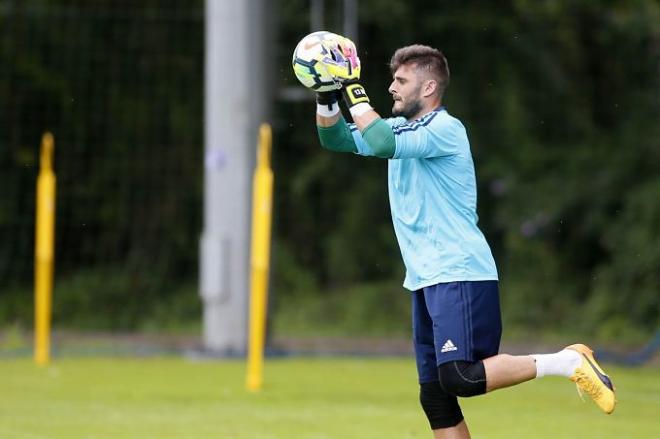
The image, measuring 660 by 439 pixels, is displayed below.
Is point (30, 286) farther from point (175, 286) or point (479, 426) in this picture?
point (479, 426)

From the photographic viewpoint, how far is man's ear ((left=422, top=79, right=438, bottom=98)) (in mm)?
6301

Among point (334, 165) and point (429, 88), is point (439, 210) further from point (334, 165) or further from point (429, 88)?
point (334, 165)

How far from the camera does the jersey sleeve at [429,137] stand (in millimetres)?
5988

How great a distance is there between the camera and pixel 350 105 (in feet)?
20.0

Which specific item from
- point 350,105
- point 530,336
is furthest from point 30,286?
point 350,105

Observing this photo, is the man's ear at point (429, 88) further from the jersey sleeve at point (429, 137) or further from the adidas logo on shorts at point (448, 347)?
the adidas logo on shorts at point (448, 347)

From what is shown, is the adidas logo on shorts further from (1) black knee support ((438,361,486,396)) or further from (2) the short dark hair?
(2) the short dark hair

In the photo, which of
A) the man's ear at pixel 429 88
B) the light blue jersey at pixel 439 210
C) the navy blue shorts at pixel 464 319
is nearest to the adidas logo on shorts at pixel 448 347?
the navy blue shorts at pixel 464 319

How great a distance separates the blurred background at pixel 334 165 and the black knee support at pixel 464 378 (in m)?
9.13

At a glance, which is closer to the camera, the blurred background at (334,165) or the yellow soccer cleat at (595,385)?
the yellow soccer cleat at (595,385)

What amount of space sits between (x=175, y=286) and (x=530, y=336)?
4620mm

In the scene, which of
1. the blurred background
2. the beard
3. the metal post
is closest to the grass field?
the metal post

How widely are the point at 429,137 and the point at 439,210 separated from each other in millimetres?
355

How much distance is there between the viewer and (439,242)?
6.16m
